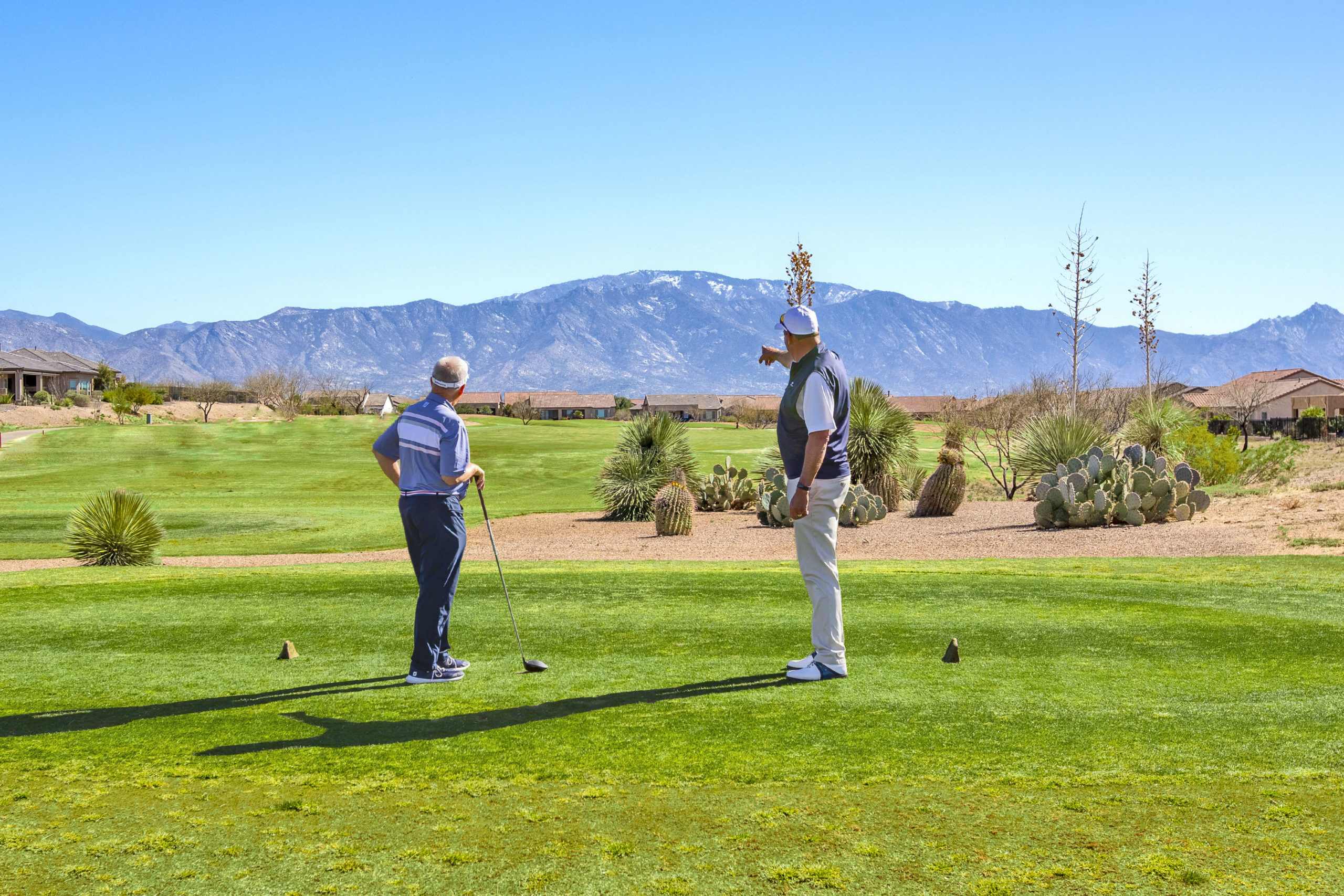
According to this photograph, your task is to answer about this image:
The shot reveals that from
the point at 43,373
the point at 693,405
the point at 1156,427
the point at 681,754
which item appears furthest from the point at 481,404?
the point at 681,754

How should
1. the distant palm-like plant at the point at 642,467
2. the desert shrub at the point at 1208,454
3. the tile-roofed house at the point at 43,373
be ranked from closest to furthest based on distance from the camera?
the distant palm-like plant at the point at 642,467 < the desert shrub at the point at 1208,454 < the tile-roofed house at the point at 43,373

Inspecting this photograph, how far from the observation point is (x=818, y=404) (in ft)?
20.5

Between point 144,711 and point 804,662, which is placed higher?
point 804,662

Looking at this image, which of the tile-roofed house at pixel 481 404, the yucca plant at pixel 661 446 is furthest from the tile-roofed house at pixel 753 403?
the yucca plant at pixel 661 446

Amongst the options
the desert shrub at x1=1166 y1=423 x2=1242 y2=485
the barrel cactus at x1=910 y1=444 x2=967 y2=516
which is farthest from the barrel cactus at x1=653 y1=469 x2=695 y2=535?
the desert shrub at x1=1166 y1=423 x2=1242 y2=485

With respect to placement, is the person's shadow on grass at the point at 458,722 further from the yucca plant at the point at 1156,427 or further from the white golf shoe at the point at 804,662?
the yucca plant at the point at 1156,427

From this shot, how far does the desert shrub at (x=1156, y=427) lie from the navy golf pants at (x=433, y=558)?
22.2m

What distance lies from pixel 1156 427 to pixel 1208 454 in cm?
160

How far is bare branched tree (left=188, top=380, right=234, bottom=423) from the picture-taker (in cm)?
9522

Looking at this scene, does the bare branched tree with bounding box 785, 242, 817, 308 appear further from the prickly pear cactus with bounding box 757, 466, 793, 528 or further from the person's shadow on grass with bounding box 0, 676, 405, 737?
the person's shadow on grass with bounding box 0, 676, 405, 737

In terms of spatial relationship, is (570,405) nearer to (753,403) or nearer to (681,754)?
(753,403)

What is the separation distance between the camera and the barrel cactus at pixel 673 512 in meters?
20.6

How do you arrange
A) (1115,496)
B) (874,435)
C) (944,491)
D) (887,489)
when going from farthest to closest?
(874,435)
(887,489)
(944,491)
(1115,496)

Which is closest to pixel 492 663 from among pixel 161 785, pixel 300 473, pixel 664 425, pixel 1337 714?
→ pixel 161 785
